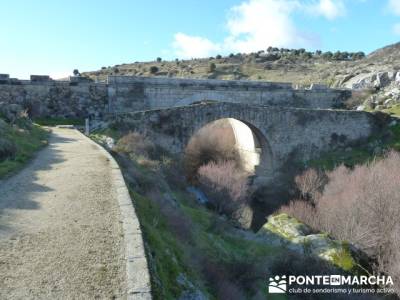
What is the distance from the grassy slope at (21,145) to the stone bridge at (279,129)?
6818 mm

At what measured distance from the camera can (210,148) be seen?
24.9 meters

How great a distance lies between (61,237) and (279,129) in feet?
64.2

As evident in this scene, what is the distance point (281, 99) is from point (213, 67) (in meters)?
24.8

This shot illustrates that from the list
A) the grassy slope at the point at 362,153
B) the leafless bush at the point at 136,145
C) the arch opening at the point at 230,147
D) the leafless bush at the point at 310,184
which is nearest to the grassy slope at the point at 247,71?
the grassy slope at the point at 362,153

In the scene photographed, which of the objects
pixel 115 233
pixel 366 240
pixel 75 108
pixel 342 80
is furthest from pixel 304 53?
pixel 115 233

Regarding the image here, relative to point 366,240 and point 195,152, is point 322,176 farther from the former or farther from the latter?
point 366,240

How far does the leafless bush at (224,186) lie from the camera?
17969 mm

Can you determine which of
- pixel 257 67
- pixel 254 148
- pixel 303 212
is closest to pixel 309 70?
pixel 257 67

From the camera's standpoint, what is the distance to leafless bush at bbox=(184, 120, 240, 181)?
22.8m

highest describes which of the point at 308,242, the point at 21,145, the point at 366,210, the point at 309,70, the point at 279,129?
the point at 309,70

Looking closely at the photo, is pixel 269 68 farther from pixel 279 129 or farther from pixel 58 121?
pixel 58 121

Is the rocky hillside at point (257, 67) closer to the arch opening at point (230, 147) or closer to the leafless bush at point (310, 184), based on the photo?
the arch opening at point (230, 147)

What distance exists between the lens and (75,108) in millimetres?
19922

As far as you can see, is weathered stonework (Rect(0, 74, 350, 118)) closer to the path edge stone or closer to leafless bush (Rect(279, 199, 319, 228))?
leafless bush (Rect(279, 199, 319, 228))
